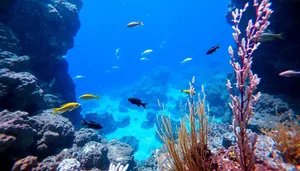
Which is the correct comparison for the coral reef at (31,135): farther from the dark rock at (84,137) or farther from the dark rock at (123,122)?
the dark rock at (123,122)

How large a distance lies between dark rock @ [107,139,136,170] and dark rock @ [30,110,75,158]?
1913 mm

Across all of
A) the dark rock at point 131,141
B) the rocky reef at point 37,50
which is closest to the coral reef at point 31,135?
the rocky reef at point 37,50

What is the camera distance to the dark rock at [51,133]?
18.5ft

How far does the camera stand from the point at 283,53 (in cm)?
815

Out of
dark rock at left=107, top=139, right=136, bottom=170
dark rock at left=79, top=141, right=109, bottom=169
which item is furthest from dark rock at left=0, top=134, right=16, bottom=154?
dark rock at left=107, top=139, right=136, bottom=170

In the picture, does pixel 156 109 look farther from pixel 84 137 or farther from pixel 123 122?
pixel 84 137

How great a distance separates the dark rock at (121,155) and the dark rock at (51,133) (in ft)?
6.28

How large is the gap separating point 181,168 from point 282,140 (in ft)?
8.35

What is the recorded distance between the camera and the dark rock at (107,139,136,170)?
7.54m

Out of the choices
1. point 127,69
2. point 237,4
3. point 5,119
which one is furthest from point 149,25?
point 5,119

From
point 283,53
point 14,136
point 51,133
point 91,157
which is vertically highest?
point 283,53

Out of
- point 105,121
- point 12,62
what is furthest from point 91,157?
point 105,121

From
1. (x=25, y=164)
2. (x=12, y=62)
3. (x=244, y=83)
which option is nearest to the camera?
(x=244, y=83)

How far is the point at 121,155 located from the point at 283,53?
347 inches
